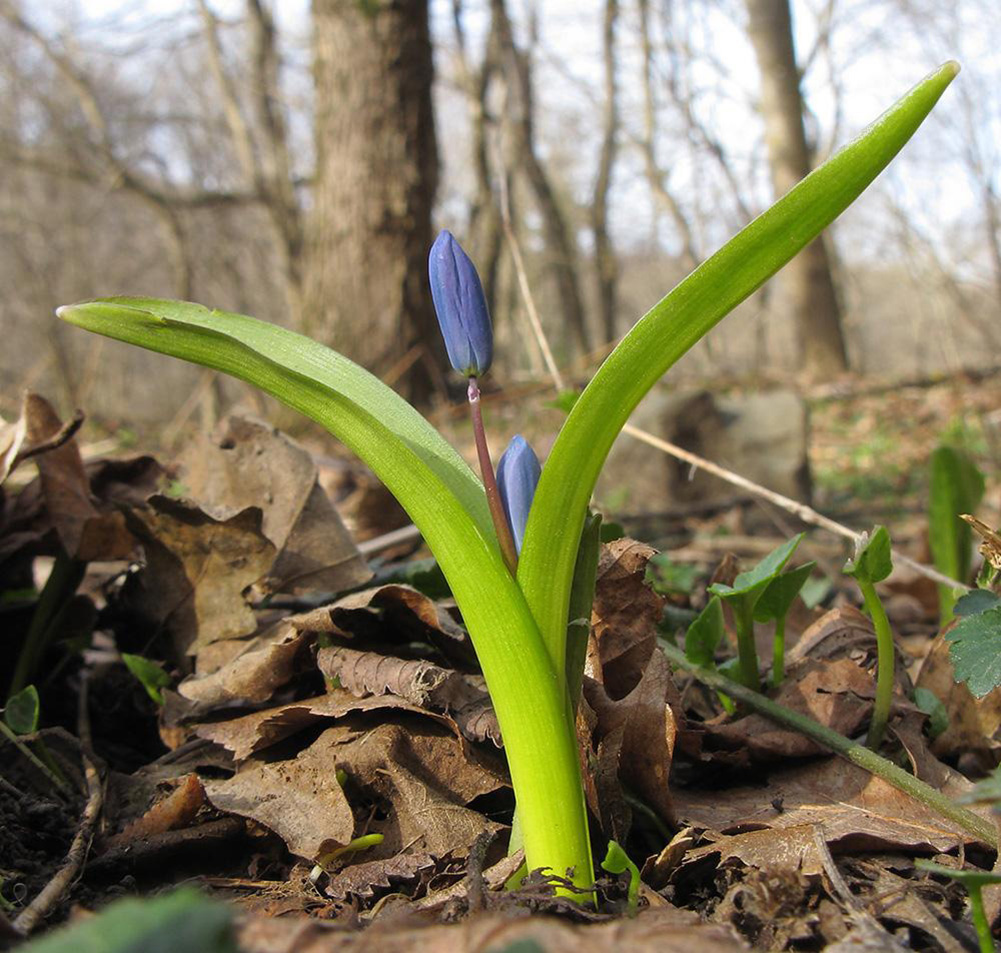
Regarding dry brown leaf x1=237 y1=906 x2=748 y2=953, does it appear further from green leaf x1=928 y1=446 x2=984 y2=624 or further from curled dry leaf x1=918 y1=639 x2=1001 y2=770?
green leaf x1=928 y1=446 x2=984 y2=624

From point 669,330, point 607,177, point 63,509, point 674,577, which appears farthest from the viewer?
point 607,177

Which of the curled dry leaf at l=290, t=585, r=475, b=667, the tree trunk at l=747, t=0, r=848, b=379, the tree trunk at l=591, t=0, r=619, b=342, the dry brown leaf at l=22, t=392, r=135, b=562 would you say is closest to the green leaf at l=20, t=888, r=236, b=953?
the curled dry leaf at l=290, t=585, r=475, b=667

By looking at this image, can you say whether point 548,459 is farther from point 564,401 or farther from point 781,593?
point 564,401

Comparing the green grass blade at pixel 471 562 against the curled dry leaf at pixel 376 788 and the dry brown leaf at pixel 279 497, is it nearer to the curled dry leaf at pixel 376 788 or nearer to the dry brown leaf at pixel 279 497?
the curled dry leaf at pixel 376 788

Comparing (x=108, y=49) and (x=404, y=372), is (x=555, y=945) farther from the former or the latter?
(x=108, y=49)

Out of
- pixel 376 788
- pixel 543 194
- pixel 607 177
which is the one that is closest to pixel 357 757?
pixel 376 788

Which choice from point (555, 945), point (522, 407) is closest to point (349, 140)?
point (522, 407)
